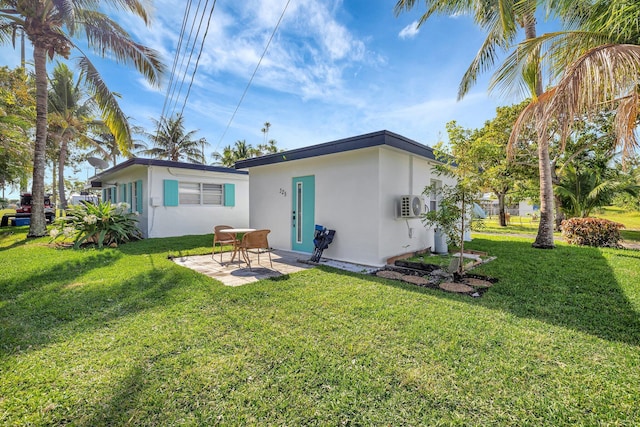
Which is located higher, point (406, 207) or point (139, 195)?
point (139, 195)

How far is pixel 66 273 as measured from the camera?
530 cm

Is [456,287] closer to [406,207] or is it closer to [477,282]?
[477,282]

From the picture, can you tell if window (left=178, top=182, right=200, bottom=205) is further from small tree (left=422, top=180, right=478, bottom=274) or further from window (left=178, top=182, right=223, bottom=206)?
small tree (left=422, top=180, right=478, bottom=274)

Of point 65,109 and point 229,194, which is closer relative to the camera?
point 229,194

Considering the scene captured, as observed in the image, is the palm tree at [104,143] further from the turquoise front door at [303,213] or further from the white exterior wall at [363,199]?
the white exterior wall at [363,199]

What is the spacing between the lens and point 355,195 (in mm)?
6359

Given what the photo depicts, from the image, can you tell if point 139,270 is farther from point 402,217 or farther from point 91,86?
point 91,86

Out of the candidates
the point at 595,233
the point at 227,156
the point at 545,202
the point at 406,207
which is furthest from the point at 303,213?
the point at 227,156

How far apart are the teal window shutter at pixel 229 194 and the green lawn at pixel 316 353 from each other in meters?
8.13

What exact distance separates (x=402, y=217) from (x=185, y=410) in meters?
5.59

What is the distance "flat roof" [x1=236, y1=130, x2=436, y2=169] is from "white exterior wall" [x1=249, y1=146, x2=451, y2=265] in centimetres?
30

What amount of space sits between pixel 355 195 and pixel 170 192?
8059mm

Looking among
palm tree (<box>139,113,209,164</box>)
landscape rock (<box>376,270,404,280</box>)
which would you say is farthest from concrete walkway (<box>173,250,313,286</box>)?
palm tree (<box>139,113,209,164</box>)

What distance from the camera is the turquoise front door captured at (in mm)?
7320
